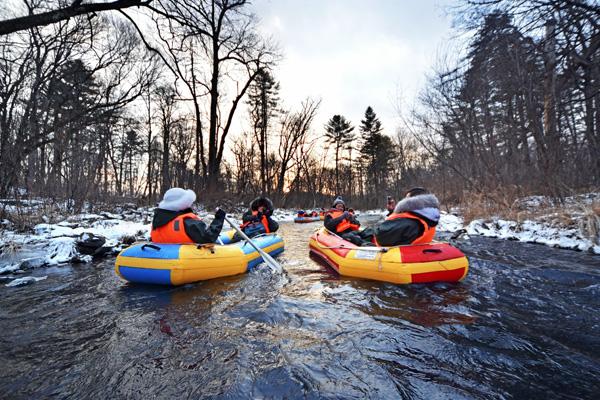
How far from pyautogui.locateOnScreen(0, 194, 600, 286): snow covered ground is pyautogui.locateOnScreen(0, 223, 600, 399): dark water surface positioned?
55.1 inches

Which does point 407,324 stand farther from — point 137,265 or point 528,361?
point 137,265

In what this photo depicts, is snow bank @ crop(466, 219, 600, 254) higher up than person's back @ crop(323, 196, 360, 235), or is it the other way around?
person's back @ crop(323, 196, 360, 235)

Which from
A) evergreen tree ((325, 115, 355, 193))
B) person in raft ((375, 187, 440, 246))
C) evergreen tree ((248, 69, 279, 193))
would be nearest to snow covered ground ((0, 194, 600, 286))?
person in raft ((375, 187, 440, 246))

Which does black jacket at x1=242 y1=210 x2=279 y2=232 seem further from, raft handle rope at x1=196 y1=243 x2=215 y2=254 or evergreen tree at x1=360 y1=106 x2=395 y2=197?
evergreen tree at x1=360 y1=106 x2=395 y2=197

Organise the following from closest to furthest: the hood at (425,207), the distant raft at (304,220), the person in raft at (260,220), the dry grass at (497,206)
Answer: the hood at (425,207) < the person in raft at (260,220) < the dry grass at (497,206) < the distant raft at (304,220)

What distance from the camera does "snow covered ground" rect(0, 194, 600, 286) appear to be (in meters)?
5.13

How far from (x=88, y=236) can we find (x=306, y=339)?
625cm

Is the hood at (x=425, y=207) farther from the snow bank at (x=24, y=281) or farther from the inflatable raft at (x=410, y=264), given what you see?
the snow bank at (x=24, y=281)

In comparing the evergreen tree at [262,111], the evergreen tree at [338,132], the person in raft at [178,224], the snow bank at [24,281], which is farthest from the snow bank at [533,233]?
the evergreen tree at [338,132]

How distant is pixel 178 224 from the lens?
436 centimetres

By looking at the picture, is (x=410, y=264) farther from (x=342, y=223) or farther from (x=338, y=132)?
(x=338, y=132)

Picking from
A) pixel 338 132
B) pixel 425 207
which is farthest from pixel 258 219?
pixel 338 132

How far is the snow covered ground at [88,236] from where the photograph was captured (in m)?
5.13

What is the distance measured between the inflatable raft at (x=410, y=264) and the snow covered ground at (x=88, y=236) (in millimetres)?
3630
